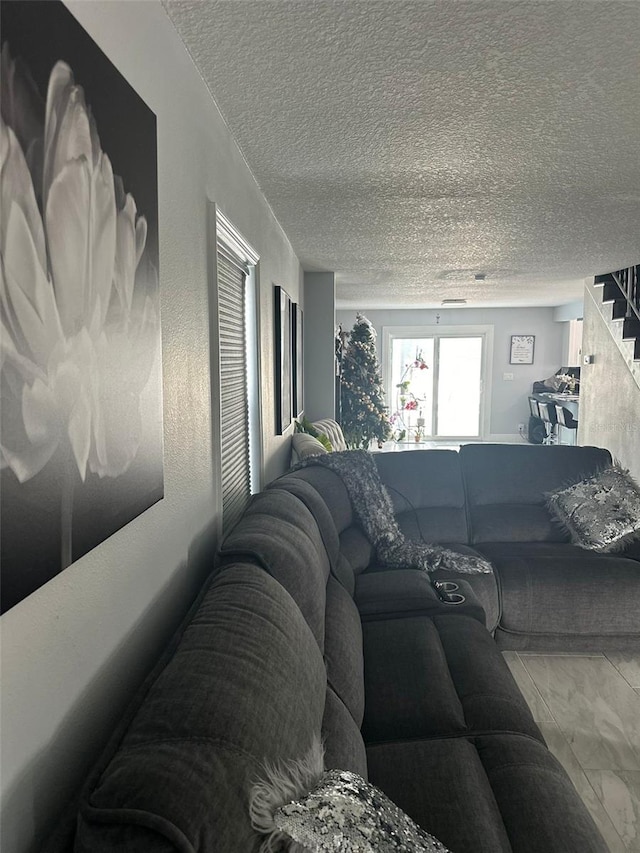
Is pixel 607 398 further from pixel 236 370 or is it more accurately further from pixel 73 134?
pixel 73 134

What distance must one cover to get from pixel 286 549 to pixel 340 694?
17.1 inches

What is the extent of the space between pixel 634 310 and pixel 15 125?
614 cm

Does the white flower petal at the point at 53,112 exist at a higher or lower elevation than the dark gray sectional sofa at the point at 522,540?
higher

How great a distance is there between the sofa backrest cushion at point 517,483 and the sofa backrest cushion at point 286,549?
1.58 m

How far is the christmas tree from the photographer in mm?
6555

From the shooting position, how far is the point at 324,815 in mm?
887

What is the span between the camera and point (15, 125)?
2.49ft

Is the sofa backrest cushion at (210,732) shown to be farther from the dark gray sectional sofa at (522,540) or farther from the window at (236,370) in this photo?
the dark gray sectional sofa at (522,540)

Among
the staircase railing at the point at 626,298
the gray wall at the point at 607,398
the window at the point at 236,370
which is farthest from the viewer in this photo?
the gray wall at the point at 607,398

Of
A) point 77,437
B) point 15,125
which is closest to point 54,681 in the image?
point 77,437

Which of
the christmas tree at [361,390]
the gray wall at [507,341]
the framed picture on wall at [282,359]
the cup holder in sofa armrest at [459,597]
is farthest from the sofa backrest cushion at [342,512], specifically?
the gray wall at [507,341]

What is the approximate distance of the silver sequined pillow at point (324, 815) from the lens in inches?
32.8

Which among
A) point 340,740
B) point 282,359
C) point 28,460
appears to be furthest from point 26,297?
point 282,359

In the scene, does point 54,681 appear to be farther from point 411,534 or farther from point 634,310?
point 634,310
